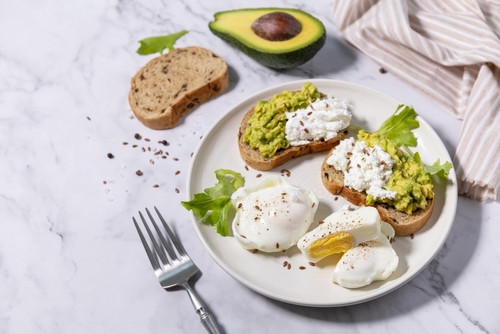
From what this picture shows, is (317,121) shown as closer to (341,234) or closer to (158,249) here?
(341,234)

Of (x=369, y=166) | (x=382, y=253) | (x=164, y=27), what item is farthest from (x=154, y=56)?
(x=382, y=253)

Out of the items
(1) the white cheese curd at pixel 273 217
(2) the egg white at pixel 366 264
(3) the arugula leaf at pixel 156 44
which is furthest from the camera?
(3) the arugula leaf at pixel 156 44

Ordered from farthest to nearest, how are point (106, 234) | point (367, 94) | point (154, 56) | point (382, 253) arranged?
1. point (154, 56)
2. point (367, 94)
3. point (106, 234)
4. point (382, 253)

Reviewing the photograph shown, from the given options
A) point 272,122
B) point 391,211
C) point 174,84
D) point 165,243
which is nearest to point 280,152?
point 272,122

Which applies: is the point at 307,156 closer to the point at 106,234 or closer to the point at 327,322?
the point at 327,322

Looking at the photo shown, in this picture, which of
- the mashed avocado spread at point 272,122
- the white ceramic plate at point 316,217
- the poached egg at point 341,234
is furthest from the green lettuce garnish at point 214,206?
the poached egg at point 341,234

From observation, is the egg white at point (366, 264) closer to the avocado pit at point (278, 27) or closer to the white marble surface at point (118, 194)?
the white marble surface at point (118, 194)
